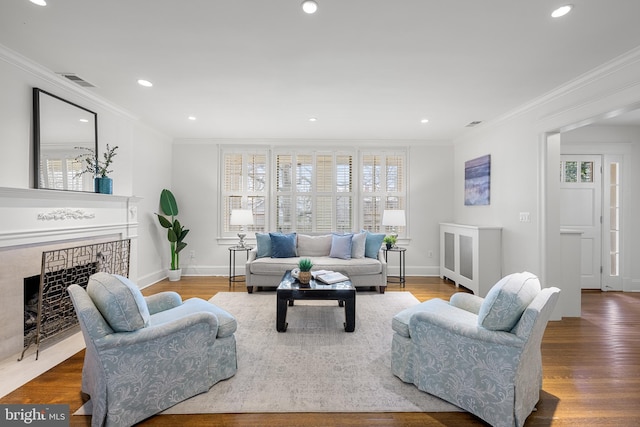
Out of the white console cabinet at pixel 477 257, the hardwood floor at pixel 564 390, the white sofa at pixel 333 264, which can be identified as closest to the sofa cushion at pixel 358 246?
the white sofa at pixel 333 264

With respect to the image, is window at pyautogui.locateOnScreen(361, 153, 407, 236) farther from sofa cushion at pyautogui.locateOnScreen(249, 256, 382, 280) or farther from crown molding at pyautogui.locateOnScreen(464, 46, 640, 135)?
crown molding at pyautogui.locateOnScreen(464, 46, 640, 135)

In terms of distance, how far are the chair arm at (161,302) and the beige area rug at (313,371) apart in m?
0.71

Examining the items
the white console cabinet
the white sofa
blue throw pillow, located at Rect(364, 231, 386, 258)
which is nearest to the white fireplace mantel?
the white sofa

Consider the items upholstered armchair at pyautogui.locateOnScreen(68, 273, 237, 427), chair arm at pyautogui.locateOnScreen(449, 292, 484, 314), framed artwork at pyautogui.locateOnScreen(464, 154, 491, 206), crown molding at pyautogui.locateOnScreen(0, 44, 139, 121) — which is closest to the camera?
upholstered armchair at pyautogui.locateOnScreen(68, 273, 237, 427)

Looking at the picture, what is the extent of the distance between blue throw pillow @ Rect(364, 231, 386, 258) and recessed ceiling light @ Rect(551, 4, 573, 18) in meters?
3.51

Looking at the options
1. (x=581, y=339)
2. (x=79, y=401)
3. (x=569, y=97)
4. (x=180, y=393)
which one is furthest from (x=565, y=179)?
(x=79, y=401)

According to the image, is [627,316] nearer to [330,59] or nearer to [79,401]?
[330,59]

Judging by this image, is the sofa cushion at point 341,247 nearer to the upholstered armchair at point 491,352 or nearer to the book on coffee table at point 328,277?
the book on coffee table at point 328,277

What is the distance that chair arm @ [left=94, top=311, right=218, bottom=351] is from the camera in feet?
5.59

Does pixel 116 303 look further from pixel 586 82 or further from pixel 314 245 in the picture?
pixel 586 82

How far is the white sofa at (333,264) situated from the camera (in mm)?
4566

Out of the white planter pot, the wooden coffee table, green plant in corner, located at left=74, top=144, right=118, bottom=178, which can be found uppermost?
green plant in corner, located at left=74, top=144, right=118, bottom=178

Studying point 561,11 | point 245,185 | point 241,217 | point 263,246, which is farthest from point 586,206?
point 245,185

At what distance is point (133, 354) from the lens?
1771mm
